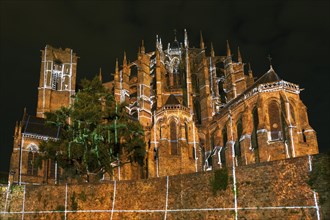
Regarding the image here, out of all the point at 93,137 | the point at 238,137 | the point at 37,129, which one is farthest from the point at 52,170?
the point at 238,137

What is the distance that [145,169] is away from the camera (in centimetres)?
4375

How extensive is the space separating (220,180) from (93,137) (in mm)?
11422

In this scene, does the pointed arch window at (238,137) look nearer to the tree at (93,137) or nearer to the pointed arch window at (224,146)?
the pointed arch window at (224,146)

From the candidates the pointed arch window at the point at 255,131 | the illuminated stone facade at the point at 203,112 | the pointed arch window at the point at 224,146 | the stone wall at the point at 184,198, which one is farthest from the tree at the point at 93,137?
the pointed arch window at the point at 224,146

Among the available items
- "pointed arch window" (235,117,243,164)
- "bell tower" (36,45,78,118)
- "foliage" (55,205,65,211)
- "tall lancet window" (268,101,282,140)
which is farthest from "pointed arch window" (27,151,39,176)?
"tall lancet window" (268,101,282,140)

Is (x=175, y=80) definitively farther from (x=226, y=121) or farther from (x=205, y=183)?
(x=205, y=183)

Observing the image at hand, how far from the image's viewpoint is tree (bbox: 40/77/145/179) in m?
25.8

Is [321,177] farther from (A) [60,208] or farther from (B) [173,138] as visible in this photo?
(B) [173,138]

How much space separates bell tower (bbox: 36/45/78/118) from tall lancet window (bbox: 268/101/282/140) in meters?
32.2

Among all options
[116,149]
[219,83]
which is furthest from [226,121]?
[116,149]

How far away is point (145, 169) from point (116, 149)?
1660 centimetres

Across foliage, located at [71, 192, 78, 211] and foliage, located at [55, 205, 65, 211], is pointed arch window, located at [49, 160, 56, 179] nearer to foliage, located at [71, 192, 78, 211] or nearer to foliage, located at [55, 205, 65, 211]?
foliage, located at [55, 205, 65, 211]

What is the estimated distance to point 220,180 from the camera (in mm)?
17984

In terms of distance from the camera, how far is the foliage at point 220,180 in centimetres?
1781
